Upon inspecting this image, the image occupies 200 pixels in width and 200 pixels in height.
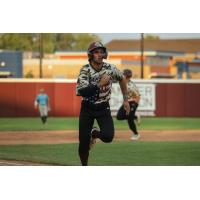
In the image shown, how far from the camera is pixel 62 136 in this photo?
18.0 metres

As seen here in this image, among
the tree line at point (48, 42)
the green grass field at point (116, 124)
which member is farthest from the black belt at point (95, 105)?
the green grass field at point (116, 124)

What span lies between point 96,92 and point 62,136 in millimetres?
8086

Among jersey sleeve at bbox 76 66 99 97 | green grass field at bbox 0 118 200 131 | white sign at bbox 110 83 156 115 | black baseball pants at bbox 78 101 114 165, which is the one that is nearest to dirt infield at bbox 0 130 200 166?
green grass field at bbox 0 118 200 131

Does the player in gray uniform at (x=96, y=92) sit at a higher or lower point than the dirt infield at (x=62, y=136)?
higher

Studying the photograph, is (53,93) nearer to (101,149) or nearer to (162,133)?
(162,133)

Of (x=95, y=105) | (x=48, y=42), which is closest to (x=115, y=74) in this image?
(x=95, y=105)

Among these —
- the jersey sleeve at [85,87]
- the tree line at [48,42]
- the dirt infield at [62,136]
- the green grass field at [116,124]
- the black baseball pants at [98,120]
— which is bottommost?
the green grass field at [116,124]

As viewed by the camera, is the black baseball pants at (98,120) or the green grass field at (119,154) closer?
the black baseball pants at (98,120)

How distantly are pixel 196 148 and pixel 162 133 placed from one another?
485cm

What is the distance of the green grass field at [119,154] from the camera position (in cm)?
1235

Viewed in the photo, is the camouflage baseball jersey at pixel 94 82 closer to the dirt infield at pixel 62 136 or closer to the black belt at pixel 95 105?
the black belt at pixel 95 105

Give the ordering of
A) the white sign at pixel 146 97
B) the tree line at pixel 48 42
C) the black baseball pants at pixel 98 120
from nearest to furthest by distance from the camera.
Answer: the black baseball pants at pixel 98 120 → the tree line at pixel 48 42 → the white sign at pixel 146 97

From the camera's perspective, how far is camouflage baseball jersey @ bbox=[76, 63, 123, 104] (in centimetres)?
987

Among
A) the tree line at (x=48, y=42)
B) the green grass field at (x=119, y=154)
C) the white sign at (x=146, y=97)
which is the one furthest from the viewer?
the white sign at (x=146, y=97)
